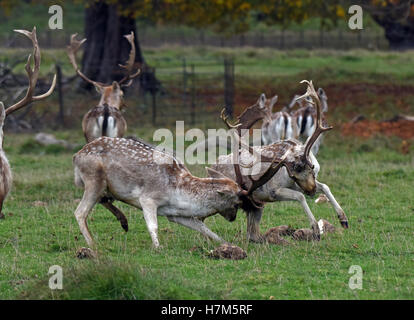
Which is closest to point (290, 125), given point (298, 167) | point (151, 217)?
point (298, 167)

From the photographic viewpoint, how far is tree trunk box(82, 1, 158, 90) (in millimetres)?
22047

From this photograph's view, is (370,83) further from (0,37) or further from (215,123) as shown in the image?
Result: (0,37)

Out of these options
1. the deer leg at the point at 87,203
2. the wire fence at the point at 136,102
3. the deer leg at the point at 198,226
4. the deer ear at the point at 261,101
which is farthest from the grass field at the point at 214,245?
the wire fence at the point at 136,102

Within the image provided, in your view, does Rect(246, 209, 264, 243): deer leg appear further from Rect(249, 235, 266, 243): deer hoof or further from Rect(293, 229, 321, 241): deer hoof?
Rect(293, 229, 321, 241): deer hoof

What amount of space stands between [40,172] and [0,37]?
31870mm

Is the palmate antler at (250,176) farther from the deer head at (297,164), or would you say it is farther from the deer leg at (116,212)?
the deer leg at (116,212)

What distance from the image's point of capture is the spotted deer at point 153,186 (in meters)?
8.27

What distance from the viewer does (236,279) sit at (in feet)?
22.7

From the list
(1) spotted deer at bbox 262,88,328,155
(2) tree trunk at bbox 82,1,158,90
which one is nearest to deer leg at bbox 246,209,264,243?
(1) spotted deer at bbox 262,88,328,155

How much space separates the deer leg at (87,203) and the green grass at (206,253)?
22cm

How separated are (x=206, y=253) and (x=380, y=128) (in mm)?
11605

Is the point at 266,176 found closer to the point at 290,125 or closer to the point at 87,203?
the point at 87,203

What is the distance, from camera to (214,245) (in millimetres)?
8305

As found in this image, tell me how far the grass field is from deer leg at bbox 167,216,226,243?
13 cm
